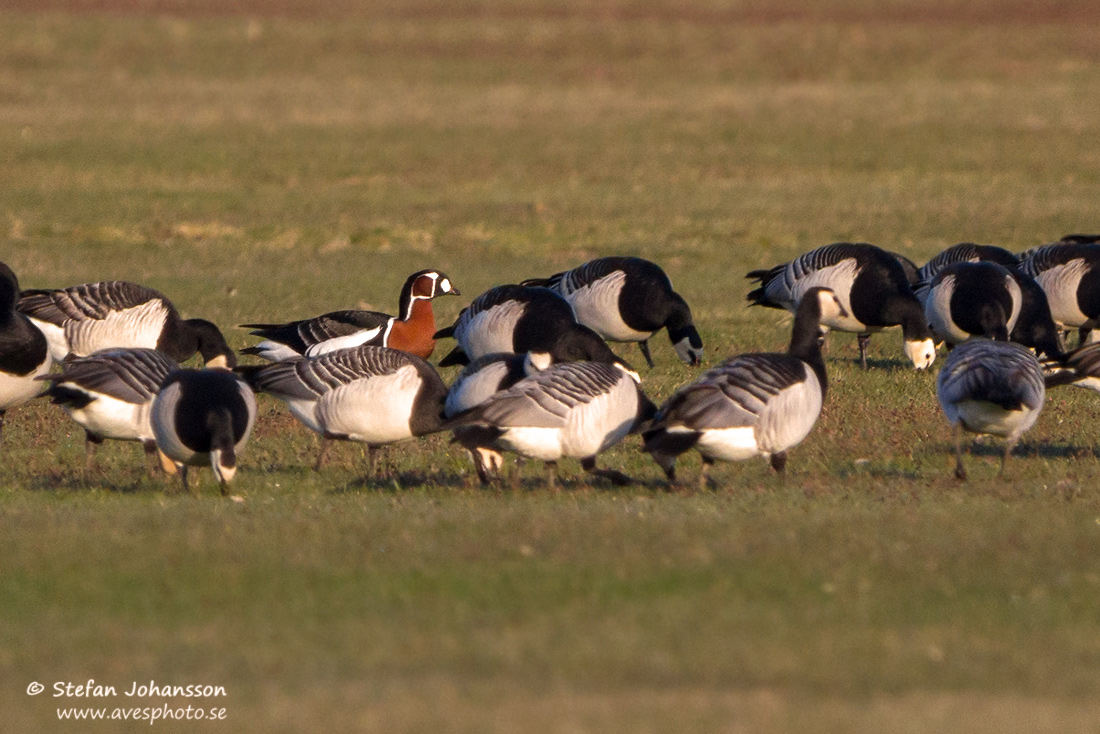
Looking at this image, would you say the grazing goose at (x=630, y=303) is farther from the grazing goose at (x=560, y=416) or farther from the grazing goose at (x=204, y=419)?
the grazing goose at (x=204, y=419)

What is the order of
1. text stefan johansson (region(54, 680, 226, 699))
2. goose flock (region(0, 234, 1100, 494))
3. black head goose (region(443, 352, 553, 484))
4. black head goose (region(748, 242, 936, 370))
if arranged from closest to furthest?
text stefan johansson (region(54, 680, 226, 699)) < goose flock (region(0, 234, 1100, 494)) < black head goose (region(443, 352, 553, 484)) < black head goose (region(748, 242, 936, 370))

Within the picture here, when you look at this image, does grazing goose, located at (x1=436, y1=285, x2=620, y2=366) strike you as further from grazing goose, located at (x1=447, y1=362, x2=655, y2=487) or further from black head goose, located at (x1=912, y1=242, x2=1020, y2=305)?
black head goose, located at (x1=912, y1=242, x2=1020, y2=305)

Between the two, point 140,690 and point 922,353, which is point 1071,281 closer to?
point 922,353

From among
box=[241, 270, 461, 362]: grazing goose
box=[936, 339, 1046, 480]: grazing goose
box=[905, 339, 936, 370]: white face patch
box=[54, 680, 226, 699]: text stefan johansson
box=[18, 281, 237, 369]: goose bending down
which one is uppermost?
box=[905, 339, 936, 370]: white face patch

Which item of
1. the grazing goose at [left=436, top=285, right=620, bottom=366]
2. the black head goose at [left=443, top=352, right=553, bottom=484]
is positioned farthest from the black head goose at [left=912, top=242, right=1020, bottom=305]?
the black head goose at [left=443, top=352, right=553, bottom=484]

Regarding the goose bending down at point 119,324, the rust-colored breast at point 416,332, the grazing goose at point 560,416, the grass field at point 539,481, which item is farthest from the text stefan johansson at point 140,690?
the rust-colored breast at point 416,332

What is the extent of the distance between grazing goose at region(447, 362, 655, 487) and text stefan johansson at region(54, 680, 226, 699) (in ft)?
14.7

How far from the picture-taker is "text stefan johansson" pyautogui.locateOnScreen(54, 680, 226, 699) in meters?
6.75

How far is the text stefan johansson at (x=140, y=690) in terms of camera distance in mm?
6747

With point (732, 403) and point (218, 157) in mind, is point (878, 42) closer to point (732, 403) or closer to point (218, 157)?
point (218, 157)

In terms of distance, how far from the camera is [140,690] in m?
6.85

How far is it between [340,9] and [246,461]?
61081 millimetres

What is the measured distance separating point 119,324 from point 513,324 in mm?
3997

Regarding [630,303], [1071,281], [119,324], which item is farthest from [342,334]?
[1071,281]
